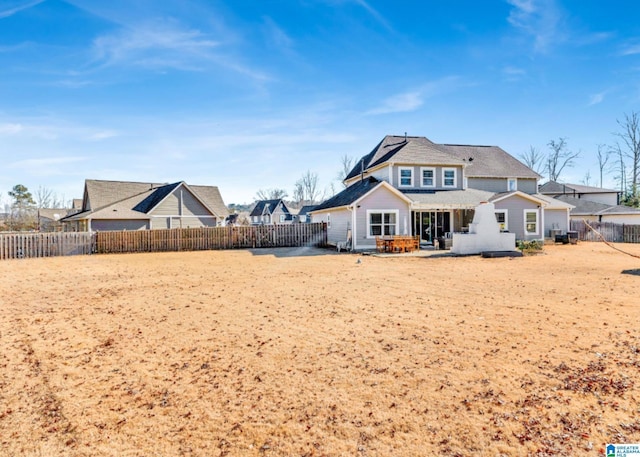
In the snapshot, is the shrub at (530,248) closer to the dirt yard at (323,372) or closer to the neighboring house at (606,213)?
the dirt yard at (323,372)

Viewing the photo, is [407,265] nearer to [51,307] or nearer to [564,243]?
[51,307]

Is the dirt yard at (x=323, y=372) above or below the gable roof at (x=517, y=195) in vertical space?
below

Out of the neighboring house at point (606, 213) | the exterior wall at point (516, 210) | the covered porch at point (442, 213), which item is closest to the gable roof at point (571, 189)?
the neighboring house at point (606, 213)

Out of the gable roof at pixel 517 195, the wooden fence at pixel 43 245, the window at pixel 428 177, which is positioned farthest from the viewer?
the window at pixel 428 177

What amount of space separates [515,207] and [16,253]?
29253 millimetres

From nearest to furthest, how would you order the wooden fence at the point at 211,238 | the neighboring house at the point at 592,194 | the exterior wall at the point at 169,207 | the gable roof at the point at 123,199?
the wooden fence at the point at 211,238
the gable roof at the point at 123,199
the exterior wall at the point at 169,207
the neighboring house at the point at 592,194

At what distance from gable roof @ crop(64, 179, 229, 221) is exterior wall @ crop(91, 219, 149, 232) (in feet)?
1.56

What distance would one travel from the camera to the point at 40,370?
4938 mm

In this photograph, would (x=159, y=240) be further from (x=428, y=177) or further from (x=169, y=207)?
(x=428, y=177)

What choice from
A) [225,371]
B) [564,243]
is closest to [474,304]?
[225,371]

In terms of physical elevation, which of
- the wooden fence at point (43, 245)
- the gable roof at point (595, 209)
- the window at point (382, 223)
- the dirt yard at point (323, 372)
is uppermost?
the gable roof at point (595, 209)

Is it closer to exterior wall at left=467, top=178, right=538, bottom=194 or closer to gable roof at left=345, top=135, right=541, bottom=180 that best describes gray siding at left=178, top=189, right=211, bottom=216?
gable roof at left=345, top=135, right=541, bottom=180

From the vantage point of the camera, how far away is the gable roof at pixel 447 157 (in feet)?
78.2

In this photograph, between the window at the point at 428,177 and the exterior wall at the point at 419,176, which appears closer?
the exterior wall at the point at 419,176
